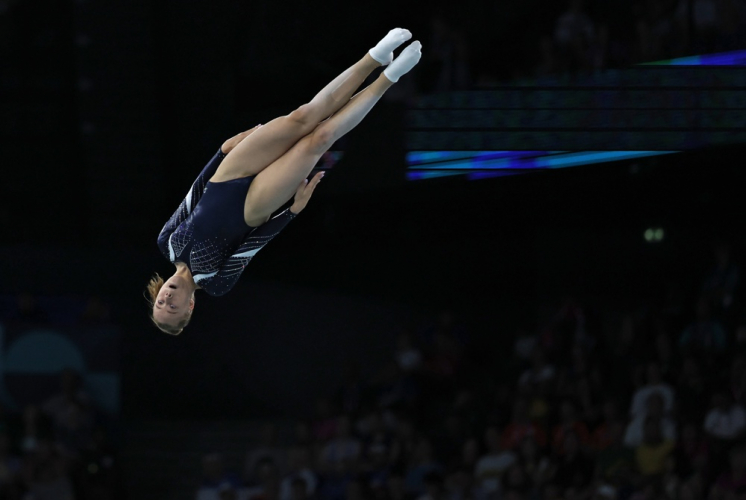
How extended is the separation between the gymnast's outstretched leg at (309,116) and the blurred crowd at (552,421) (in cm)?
435

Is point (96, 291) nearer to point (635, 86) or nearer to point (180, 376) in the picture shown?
point (180, 376)

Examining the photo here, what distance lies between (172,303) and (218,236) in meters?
0.45

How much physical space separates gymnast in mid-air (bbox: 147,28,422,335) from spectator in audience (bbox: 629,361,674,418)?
4.46 metres

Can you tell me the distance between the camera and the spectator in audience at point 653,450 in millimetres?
9695

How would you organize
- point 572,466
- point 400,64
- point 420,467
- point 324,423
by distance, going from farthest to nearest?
point 324,423 < point 420,467 < point 572,466 < point 400,64

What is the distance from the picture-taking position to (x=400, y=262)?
582 inches

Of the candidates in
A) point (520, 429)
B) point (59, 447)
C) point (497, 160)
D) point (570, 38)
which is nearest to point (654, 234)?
point (497, 160)

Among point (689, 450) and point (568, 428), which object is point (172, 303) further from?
point (689, 450)

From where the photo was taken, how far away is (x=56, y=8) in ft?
47.4

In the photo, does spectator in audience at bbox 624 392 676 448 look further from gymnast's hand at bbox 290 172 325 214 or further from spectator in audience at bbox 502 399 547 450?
gymnast's hand at bbox 290 172 325 214

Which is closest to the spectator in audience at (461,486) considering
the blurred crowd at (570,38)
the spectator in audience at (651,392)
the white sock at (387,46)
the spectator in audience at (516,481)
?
the spectator in audience at (516,481)

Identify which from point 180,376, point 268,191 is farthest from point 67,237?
point 268,191

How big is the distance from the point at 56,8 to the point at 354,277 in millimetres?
4808

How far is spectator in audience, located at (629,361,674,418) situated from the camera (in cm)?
1004
